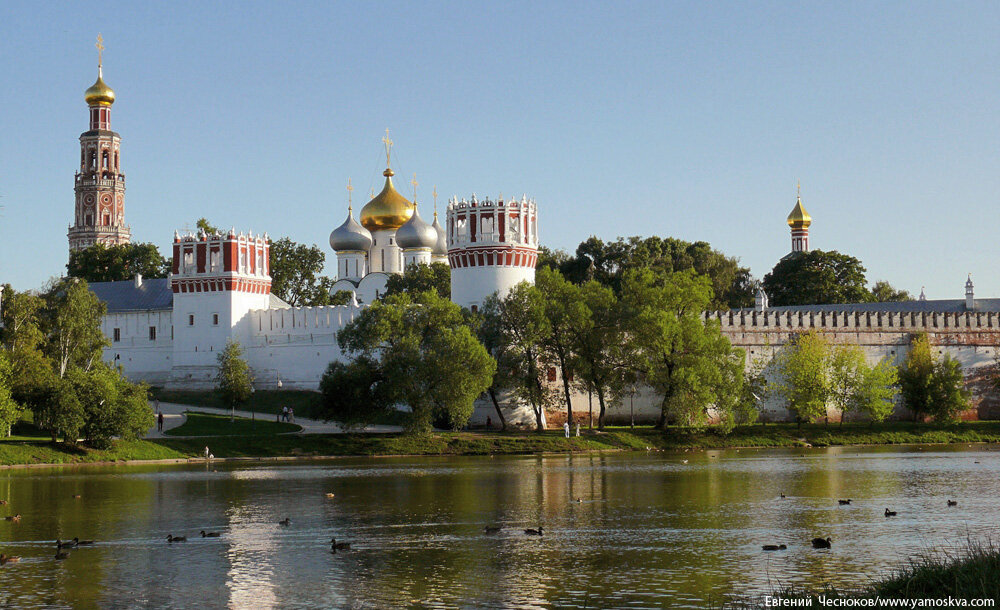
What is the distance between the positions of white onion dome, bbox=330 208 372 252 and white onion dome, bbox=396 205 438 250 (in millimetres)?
3092

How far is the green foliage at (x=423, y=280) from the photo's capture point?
2643 inches

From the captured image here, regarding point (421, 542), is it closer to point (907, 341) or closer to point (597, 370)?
point (597, 370)

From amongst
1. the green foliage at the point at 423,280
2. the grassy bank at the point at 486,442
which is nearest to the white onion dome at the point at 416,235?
the green foliage at the point at 423,280

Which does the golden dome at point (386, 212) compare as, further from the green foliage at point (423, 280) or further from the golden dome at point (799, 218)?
the golden dome at point (799, 218)

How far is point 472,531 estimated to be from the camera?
23.8 meters

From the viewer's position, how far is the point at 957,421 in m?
60.5

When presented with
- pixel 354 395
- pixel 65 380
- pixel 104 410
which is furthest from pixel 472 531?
pixel 354 395

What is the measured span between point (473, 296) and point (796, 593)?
4279 cm

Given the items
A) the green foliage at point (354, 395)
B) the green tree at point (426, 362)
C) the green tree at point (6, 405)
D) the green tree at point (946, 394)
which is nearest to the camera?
the green tree at point (6, 405)

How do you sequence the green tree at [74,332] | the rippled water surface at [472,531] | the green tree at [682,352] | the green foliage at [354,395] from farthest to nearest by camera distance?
1. the green tree at [682,352]
2. the green tree at [74,332]
3. the green foliage at [354,395]
4. the rippled water surface at [472,531]

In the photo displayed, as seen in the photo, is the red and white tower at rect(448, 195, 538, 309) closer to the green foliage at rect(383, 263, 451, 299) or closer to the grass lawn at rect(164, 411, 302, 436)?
the green foliage at rect(383, 263, 451, 299)

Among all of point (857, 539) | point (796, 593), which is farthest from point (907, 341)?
point (796, 593)

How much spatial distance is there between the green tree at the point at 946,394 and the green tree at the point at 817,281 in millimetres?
23225

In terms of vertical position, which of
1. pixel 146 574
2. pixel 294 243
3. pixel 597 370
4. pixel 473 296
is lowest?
pixel 146 574
